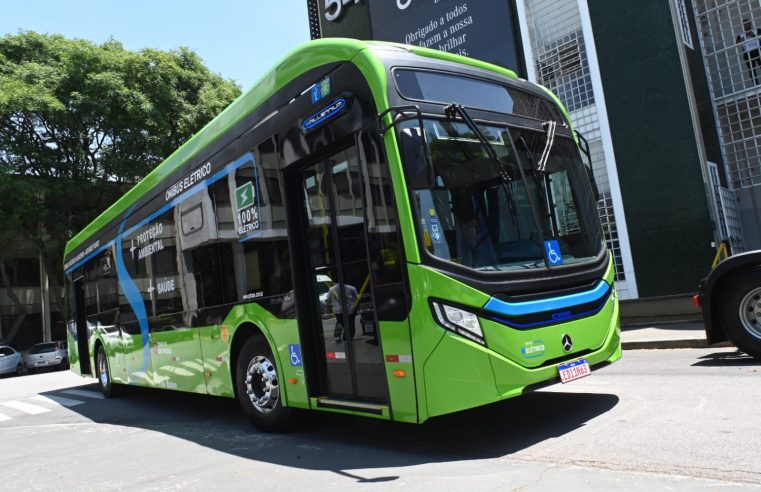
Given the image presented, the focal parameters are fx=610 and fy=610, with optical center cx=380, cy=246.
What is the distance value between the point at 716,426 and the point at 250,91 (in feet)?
18.0

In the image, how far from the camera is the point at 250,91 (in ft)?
22.2

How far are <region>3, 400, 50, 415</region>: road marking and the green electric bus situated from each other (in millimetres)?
5633

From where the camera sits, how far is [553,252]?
5141 millimetres

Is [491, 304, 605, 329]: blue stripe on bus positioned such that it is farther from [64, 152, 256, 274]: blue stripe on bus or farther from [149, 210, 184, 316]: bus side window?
[149, 210, 184, 316]: bus side window

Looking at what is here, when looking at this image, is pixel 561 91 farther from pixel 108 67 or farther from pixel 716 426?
pixel 108 67

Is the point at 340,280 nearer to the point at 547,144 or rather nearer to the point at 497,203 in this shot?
the point at 497,203

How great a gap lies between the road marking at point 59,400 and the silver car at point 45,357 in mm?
14578

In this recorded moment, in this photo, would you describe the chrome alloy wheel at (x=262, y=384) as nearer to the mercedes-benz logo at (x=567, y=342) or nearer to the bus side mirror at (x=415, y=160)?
the bus side mirror at (x=415, y=160)

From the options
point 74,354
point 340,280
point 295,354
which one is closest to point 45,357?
point 74,354

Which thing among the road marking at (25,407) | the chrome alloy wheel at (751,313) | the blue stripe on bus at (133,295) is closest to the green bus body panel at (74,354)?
the road marking at (25,407)

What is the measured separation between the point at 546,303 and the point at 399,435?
1955 millimetres

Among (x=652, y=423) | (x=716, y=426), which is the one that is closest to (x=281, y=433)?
(x=652, y=423)

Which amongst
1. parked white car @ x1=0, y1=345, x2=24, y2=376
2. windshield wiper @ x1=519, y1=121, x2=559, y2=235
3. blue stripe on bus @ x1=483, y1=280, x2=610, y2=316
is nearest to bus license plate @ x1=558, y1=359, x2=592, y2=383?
blue stripe on bus @ x1=483, y1=280, x2=610, y2=316

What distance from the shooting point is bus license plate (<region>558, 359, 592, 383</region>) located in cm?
480
